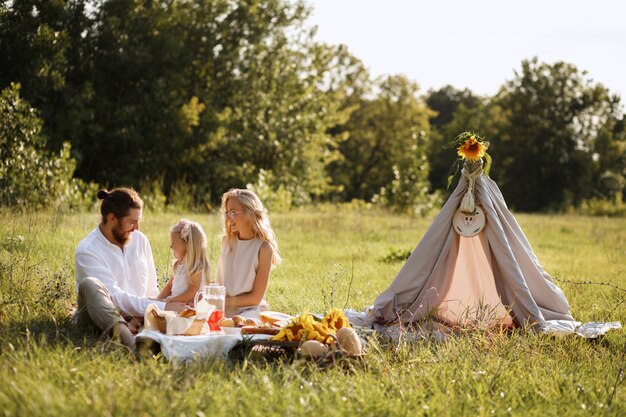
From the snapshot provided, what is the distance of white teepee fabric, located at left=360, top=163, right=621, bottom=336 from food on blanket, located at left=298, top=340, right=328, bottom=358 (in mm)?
1817

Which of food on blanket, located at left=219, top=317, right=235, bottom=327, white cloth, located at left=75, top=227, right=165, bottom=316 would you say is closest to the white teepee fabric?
food on blanket, located at left=219, top=317, right=235, bottom=327

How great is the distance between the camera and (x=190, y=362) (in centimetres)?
478

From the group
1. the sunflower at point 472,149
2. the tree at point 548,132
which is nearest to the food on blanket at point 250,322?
the sunflower at point 472,149

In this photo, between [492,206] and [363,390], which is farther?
[492,206]

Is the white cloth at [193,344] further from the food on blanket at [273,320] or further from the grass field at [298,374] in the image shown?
the food on blanket at [273,320]

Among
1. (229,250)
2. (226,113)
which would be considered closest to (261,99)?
(226,113)

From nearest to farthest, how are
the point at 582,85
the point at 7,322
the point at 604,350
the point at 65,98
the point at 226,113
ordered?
the point at 7,322 → the point at 604,350 → the point at 65,98 → the point at 226,113 → the point at 582,85

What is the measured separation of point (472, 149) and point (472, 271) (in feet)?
3.65

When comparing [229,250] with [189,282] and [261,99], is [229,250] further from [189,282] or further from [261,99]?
[261,99]

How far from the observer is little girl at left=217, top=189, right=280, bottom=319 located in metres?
6.42

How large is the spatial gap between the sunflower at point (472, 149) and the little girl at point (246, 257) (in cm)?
180

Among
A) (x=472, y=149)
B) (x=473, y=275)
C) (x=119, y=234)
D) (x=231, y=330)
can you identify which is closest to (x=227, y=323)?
(x=231, y=330)

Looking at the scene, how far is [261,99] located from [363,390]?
1902 centimetres

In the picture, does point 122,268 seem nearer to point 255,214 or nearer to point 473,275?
point 255,214
